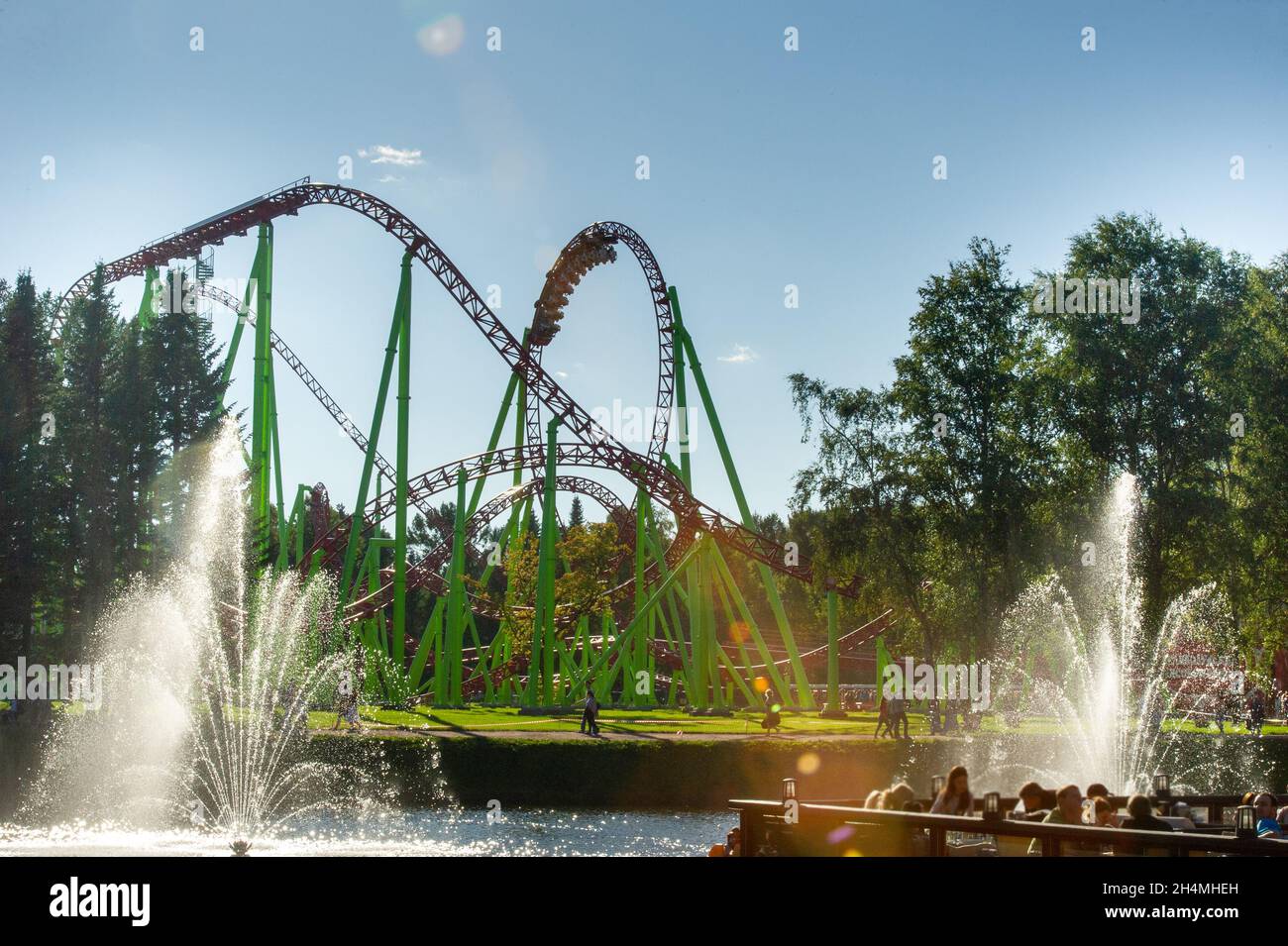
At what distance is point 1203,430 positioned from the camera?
29.5m

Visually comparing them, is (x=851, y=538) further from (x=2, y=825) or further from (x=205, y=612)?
(x=2, y=825)

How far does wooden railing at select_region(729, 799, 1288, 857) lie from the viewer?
6.68 metres

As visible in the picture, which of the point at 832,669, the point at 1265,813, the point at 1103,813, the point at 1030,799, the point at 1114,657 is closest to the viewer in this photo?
the point at 1103,813

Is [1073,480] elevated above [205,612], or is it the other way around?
[1073,480]

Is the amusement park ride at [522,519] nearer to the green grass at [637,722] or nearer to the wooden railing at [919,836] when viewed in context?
the green grass at [637,722]

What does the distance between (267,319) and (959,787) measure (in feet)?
87.6

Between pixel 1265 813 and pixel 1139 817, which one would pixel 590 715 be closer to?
pixel 1265 813

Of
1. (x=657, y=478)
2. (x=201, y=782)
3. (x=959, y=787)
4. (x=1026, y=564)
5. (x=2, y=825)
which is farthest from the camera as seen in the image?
(x=657, y=478)

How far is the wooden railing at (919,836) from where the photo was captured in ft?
21.9

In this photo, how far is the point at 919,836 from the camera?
8.05 m

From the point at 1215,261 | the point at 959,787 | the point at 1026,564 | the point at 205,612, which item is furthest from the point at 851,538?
the point at 959,787
